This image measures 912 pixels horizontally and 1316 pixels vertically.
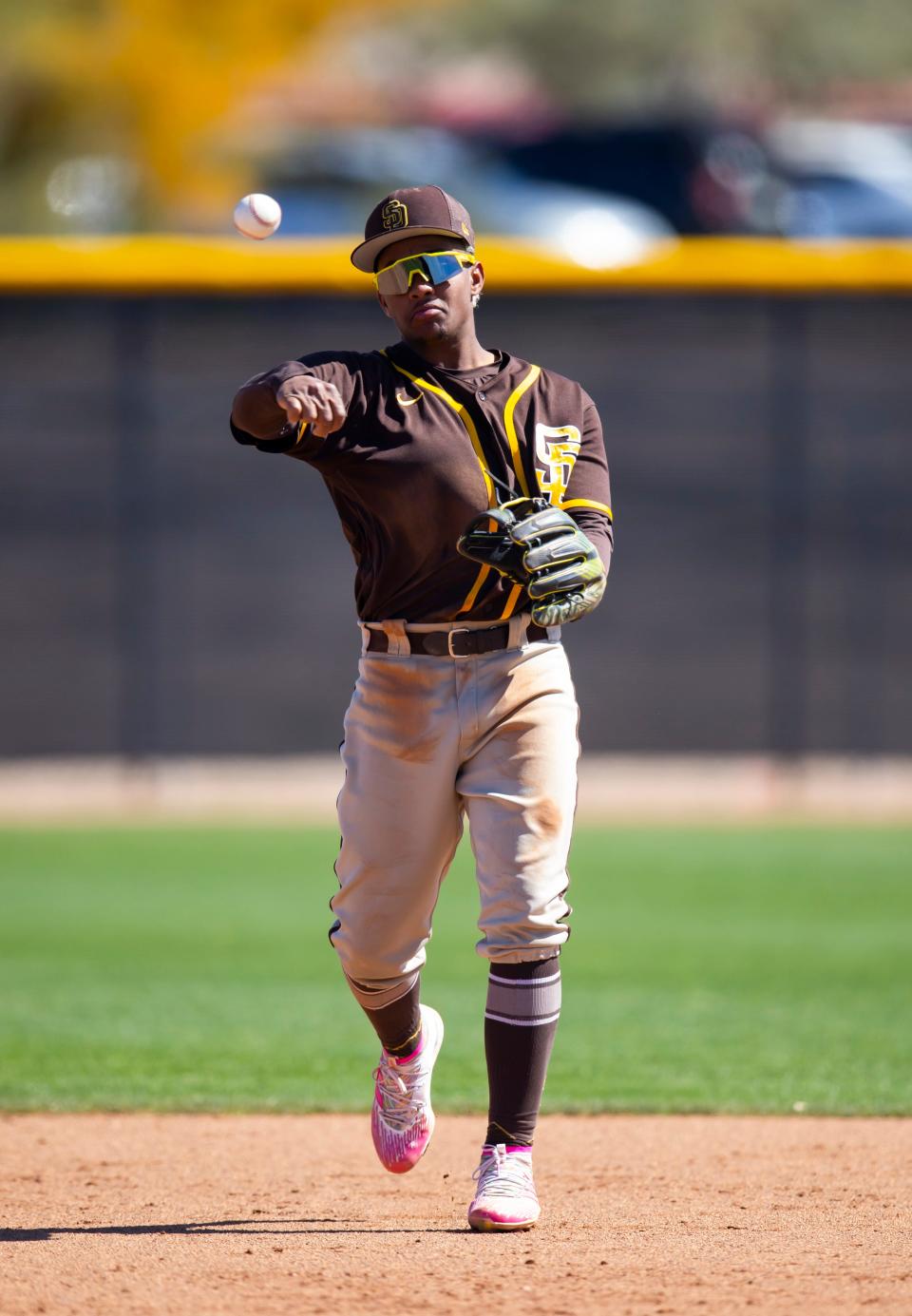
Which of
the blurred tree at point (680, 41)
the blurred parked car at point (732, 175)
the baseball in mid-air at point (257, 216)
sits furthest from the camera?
the blurred tree at point (680, 41)

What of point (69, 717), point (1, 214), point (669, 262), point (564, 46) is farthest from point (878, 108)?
point (69, 717)

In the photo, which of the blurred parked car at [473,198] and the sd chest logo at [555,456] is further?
the blurred parked car at [473,198]

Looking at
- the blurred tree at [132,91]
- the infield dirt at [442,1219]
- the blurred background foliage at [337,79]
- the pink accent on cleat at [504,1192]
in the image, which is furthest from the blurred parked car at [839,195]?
the pink accent on cleat at [504,1192]

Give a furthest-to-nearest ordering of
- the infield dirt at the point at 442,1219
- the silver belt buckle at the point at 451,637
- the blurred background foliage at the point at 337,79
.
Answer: the blurred background foliage at the point at 337,79
the silver belt buckle at the point at 451,637
the infield dirt at the point at 442,1219

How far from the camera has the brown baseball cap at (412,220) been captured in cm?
381

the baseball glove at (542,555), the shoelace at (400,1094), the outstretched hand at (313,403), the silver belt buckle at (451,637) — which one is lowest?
the shoelace at (400,1094)

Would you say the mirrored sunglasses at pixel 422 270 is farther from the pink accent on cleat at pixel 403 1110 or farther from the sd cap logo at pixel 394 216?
the pink accent on cleat at pixel 403 1110

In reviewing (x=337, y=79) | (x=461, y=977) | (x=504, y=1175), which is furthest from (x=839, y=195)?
(x=337, y=79)

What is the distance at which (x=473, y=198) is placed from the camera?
17.8m

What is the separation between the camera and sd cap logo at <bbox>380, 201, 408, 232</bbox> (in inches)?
150

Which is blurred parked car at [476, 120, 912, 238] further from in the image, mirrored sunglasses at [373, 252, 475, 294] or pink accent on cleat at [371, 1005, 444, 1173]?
pink accent on cleat at [371, 1005, 444, 1173]

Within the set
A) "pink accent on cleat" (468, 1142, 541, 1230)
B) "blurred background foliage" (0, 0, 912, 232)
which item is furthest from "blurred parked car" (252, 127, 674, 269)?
"pink accent on cleat" (468, 1142, 541, 1230)

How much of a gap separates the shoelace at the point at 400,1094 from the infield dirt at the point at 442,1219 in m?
0.18

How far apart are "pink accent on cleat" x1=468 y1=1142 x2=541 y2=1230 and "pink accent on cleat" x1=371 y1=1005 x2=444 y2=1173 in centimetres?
24
